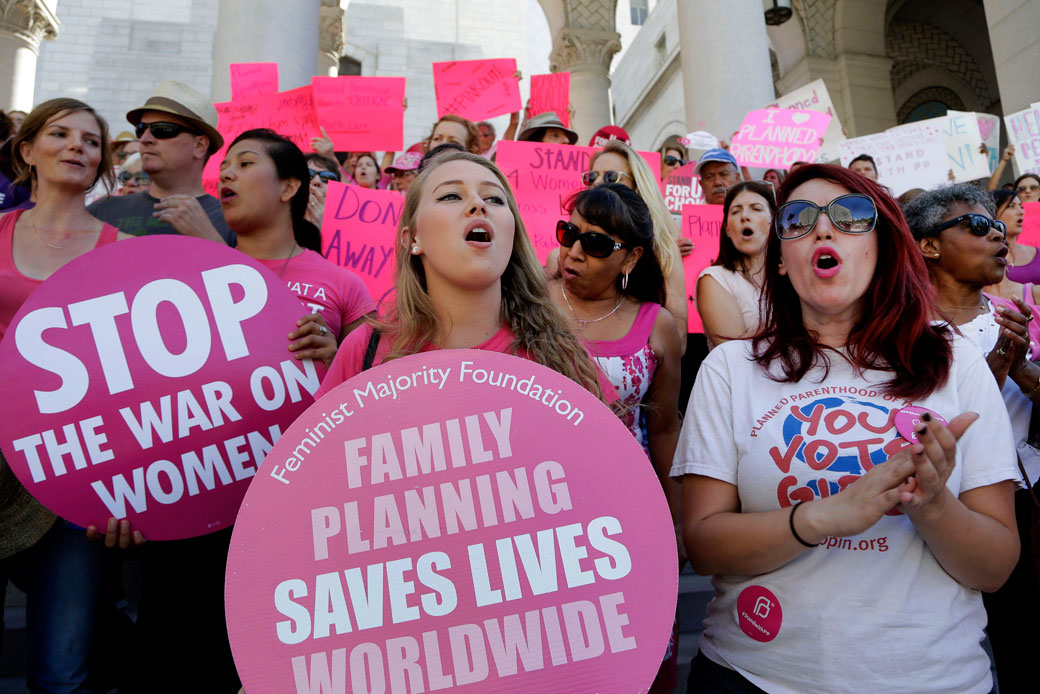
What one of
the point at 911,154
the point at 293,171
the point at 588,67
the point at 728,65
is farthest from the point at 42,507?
the point at 588,67

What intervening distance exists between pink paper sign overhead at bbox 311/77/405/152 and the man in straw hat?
2.26 metres

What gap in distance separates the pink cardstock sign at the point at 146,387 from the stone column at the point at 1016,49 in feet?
28.5

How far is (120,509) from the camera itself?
186cm

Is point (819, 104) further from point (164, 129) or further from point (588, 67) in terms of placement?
point (588, 67)

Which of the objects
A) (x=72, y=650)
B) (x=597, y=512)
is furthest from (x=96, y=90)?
(x=597, y=512)

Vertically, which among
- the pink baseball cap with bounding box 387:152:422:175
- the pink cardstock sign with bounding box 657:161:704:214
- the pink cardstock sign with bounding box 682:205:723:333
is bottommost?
the pink cardstock sign with bounding box 682:205:723:333

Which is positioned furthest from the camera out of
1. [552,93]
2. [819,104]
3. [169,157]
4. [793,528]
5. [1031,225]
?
[819,104]

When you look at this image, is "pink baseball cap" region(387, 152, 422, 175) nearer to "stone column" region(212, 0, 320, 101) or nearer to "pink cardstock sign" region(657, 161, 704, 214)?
"stone column" region(212, 0, 320, 101)

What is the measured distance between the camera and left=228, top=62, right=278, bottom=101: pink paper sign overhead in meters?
5.86

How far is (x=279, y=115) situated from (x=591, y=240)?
160 inches

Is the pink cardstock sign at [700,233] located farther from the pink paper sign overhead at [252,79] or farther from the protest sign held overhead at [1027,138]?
the protest sign held overhead at [1027,138]

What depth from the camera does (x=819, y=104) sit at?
6.81m

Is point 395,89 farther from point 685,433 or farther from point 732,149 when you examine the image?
point 685,433

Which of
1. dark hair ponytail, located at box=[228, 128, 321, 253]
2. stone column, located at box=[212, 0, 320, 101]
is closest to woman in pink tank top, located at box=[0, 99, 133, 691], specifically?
dark hair ponytail, located at box=[228, 128, 321, 253]
